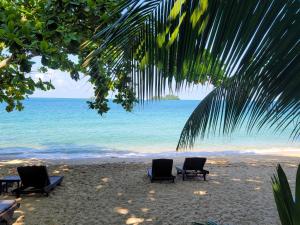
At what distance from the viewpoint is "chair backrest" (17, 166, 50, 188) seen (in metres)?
8.16

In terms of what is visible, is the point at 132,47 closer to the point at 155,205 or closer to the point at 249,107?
the point at 249,107

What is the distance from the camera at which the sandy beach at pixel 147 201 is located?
6.59 meters

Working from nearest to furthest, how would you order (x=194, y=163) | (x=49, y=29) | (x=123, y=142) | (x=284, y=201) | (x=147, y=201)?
(x=284, y=201) → (x=49, y=29) → (x=147, y=201) → (x=194, y=163) → (x=123, y=142)

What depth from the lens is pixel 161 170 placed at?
32.4 feet

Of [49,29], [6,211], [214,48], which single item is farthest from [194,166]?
[214,48]

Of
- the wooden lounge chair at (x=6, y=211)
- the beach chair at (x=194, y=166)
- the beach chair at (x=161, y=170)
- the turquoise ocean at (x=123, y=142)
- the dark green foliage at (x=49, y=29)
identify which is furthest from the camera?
the turquoise ocean at (x=123, y=142)

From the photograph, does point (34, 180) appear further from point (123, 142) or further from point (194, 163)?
point (123, 142)

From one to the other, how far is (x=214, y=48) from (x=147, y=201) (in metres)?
6.90

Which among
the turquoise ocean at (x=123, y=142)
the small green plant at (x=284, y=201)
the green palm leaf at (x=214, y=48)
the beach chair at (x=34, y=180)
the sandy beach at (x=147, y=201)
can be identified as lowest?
the turquoise ocean at (x=123, y=142)

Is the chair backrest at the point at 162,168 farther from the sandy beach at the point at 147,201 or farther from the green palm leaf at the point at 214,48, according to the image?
the green palm leaf at the point at 214,48

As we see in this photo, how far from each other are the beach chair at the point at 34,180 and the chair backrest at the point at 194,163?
13.1 feet

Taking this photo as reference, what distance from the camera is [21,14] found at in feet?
15.8

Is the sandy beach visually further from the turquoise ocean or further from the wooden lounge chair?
the turquoise ocean

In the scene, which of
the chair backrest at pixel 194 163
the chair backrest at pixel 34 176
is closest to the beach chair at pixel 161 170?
the chair backrest at pixel 194 163
